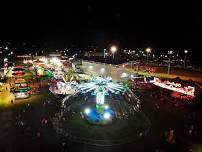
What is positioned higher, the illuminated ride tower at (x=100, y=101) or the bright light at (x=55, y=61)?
the bright light at (x=55, y=61)

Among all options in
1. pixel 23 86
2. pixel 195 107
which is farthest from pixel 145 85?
pixel 23 86

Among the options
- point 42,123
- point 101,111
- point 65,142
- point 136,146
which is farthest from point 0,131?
point 136,146

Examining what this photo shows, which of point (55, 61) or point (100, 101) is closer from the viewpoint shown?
point (100, 101)

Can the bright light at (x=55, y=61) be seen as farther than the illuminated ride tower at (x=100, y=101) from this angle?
Yes

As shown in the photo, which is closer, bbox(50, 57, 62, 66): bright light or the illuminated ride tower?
the illuminated ride tower

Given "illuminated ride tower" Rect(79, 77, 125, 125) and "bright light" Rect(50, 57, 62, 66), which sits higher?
"bright light" Rect(50, 57, 62, 66)

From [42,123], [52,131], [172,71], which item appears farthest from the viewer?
[172,71]

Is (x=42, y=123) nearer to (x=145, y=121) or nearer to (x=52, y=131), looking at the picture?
(x=52, y=131)

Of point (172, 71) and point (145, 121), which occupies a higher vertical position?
point (172, 71)

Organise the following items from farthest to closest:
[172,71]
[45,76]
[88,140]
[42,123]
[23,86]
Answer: [45,76] → [172,71] → [23,86] → [42,123] → [88,140]

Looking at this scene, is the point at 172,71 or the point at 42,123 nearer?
the point at 42,123

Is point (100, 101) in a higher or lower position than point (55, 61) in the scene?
lower
